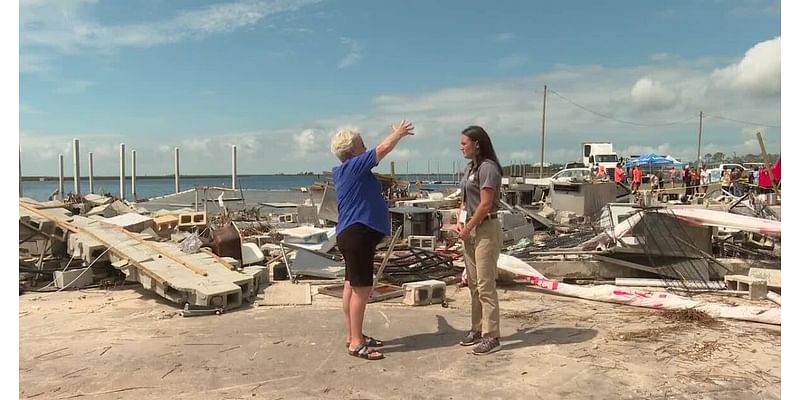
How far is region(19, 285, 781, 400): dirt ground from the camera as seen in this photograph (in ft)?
12.4

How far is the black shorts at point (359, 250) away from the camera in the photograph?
4.41m

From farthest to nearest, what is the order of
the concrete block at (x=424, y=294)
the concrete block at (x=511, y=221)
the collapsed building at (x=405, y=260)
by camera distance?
the concrete block at (x=511, y=221) → the collapsed building at (x=405, y=260) → the concrete block at (x=424, y=294)

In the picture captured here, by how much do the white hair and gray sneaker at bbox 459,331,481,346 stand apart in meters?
1.87

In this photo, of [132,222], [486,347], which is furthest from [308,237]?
[486,347]

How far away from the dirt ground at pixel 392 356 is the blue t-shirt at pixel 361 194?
3.64 ft

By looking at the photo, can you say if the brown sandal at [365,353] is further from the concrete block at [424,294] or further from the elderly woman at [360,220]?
the concrete block at [424,294]

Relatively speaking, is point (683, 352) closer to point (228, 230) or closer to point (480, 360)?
point (480, 360)

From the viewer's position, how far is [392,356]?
450 cm

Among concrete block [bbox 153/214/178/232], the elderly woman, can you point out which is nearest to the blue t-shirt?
the elderly woman

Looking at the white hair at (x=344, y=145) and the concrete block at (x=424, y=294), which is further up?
the white hair at (x=344, y=145)

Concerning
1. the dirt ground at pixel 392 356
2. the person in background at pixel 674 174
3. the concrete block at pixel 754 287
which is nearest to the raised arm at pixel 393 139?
the dirt ground at pixel 392 356

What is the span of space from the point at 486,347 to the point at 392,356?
77 centimetres

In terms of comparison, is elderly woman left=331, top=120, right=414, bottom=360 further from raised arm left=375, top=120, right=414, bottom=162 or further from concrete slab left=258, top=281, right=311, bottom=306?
concrete slab left=258, top=281, right=311, bottom=306

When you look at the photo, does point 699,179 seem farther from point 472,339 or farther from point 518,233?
point 472,339
